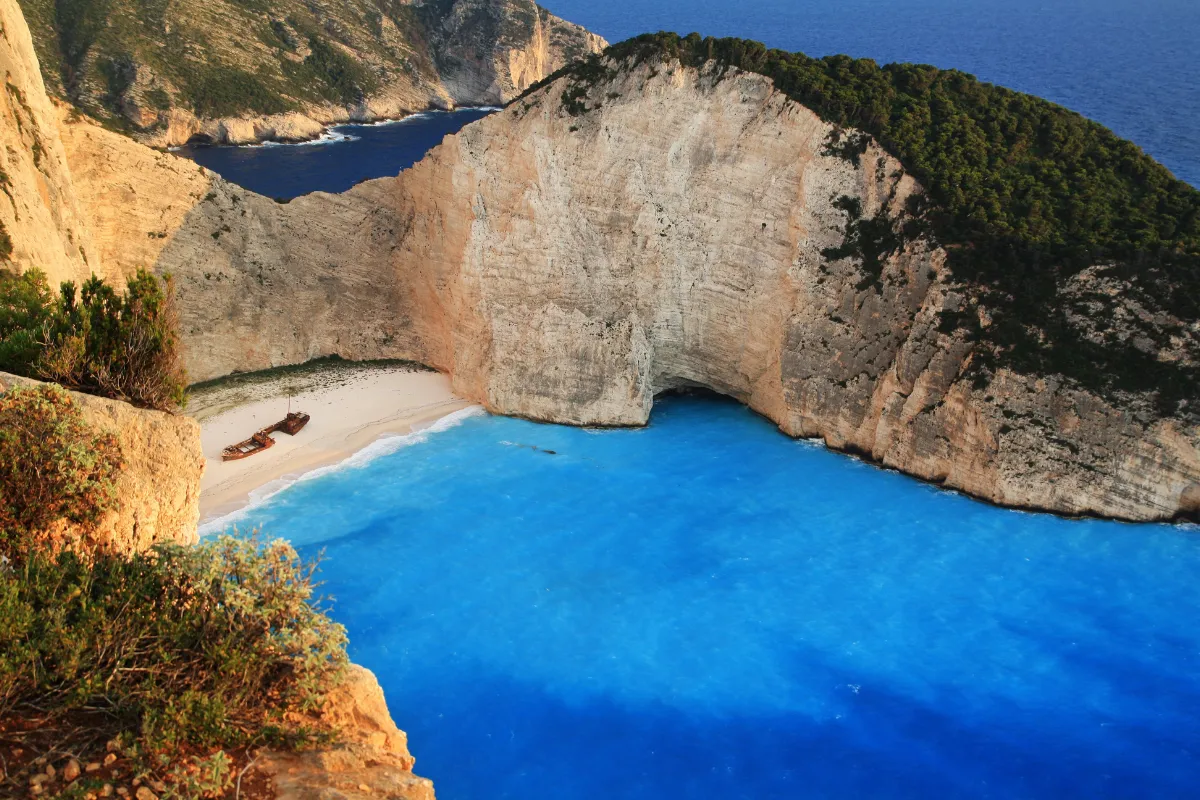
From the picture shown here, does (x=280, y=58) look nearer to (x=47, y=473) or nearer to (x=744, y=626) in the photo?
(x=744, y=626)

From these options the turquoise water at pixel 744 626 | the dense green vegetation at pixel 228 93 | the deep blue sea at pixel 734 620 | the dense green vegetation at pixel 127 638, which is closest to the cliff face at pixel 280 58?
the dense green vegetation at pixel 228 93

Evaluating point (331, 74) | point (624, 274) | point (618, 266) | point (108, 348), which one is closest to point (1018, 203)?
point (624, 274)

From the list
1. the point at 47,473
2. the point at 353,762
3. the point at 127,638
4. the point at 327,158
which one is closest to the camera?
the point at 127,638

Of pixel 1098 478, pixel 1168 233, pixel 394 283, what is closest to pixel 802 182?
pixel 1168 233

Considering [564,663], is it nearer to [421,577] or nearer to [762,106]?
[421,577]

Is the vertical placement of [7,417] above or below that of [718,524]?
above

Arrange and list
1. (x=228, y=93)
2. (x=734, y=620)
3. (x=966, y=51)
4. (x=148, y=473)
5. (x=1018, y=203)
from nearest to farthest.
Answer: (x=148, y=473), (x=734, y=620), (x=1018, y=203), (x=228, y=93), (x=966, y=51)

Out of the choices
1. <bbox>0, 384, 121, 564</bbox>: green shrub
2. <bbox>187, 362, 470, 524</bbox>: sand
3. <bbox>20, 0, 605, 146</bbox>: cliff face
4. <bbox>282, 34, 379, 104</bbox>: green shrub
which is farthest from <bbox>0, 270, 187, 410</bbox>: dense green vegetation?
<bbox>282, 34, 379, 104</bbox>: green shrub

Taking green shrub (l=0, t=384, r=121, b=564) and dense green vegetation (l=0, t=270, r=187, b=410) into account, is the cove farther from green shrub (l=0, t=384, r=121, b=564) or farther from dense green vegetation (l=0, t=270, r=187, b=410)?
green shrub (l=0, t=384, r=121, b=564)
